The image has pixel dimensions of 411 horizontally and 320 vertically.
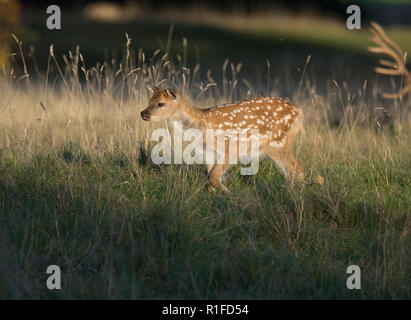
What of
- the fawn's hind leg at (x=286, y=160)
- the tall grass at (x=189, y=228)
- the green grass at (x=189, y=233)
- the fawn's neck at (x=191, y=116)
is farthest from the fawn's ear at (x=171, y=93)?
the fawn's hind leg at (x=286, y=160)

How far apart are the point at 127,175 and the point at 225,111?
1.34m

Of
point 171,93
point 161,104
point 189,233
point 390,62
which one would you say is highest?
point 390,62

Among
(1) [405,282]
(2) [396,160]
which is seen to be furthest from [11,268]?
(2) [396,160]

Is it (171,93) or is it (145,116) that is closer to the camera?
(145,116)

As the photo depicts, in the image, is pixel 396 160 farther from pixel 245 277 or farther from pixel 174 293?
pixel 174 293

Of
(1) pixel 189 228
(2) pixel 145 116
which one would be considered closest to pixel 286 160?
(2) pixel 145 116

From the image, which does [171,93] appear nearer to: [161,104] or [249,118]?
[161,104]

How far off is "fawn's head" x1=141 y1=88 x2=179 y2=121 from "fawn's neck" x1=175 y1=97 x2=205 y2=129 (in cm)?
11

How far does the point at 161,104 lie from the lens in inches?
263

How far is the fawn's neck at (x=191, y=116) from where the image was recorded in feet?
22.3

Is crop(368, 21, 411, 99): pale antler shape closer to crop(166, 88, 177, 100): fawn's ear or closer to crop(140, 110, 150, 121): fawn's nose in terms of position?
crop(166, 88, 177, 100): fawn's ear

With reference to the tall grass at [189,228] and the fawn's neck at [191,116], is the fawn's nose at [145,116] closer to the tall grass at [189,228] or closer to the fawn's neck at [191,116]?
the tall grass at [189,228]

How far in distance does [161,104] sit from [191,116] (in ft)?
1.14

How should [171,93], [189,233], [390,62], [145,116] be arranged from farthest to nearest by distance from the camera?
[390,62]
[171,93]
[145,116]
[189,233]
